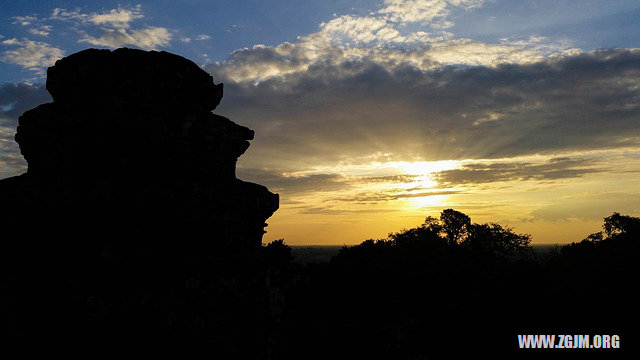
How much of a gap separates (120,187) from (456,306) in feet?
118

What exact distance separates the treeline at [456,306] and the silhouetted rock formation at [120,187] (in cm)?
1618

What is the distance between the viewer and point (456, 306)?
3794 centimetres

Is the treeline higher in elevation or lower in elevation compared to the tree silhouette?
lower

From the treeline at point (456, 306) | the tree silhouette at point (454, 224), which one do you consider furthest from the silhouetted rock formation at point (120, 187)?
Result: the tree silhouette at point (454, 224)

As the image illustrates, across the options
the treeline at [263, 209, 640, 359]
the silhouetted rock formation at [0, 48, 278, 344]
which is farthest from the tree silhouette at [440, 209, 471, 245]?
the silhouetted rock formation at [0, 48, 278, 344]

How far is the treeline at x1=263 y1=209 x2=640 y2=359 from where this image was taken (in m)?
32.9

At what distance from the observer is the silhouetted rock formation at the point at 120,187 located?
11055 millimetres

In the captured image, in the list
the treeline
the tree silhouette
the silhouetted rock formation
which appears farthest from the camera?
the tree silhouette

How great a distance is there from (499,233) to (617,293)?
38.5 meters

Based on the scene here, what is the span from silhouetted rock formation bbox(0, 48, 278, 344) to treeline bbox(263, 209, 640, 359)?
53.1 feet

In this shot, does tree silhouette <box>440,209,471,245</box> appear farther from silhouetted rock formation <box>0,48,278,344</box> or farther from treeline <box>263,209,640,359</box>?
silhouetted rock formation <box>0,48,278,344</box>

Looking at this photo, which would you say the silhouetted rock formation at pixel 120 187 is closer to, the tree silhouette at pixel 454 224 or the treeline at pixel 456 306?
the treeline at pixel 456 306

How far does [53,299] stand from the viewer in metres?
10.7

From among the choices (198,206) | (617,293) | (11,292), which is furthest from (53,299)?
(617,293)
